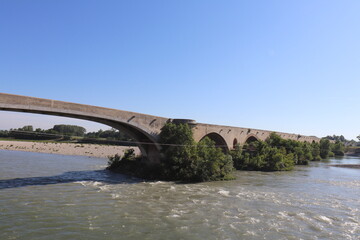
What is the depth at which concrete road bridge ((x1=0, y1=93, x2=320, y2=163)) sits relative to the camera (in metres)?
17.3

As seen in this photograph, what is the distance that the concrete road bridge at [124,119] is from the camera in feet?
56.8

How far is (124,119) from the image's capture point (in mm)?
22719

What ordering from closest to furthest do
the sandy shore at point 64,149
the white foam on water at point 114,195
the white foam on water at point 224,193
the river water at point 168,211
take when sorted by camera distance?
the river water at point 168,211 < the white foam on water at point 114,195 < the white foam on water at point 224,193 < the sandy shore at point 64,149

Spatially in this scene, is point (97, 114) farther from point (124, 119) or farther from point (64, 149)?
point (64, 149)

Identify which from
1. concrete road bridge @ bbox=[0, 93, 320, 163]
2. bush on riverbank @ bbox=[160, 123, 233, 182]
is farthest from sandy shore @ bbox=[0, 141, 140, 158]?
bush on riverbank @ bbox=[160, 123, 233, 182]

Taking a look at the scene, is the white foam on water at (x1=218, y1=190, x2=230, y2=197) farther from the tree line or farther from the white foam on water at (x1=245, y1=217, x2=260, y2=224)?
the tree line

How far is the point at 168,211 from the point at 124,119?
36.3ft

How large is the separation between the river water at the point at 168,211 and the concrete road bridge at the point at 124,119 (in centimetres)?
534

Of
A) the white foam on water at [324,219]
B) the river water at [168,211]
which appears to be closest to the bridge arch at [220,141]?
the river water at [168,211]

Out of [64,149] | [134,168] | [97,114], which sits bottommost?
[64,149]

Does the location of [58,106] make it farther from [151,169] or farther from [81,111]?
[151,169]

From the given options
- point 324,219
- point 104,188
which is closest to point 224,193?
point 324,219

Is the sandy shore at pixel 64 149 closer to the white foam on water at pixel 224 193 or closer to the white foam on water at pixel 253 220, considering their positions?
the white foam on water at pixel 224 193

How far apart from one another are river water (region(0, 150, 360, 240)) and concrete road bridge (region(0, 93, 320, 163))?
5.34 m
